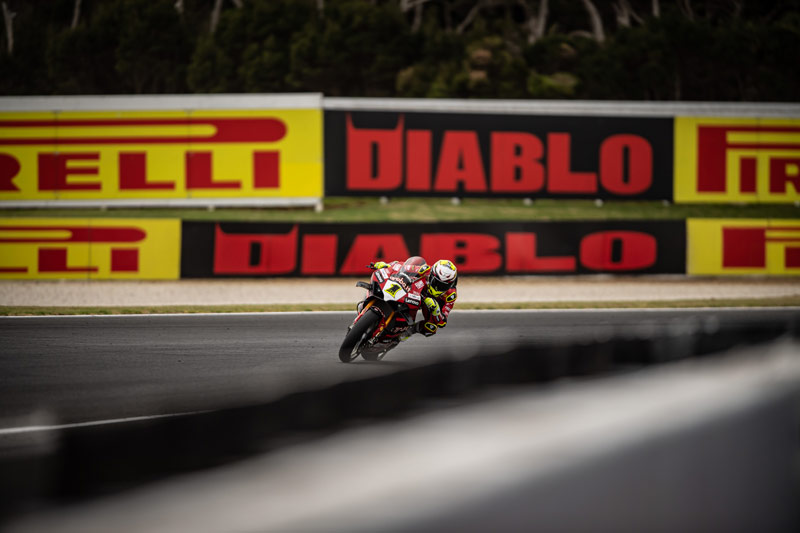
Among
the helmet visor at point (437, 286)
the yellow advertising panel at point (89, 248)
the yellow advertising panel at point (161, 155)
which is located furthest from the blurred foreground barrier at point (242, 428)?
the yellow advertising panel at point (161, 155)

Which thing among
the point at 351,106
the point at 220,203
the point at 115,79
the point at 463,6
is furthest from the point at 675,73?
the point at 115,79

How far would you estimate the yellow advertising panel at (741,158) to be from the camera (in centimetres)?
2570

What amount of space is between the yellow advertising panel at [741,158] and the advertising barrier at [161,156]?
34.6 feet

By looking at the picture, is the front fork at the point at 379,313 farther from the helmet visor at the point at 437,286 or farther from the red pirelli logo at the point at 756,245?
the red pirelli logo at the point at 756,245

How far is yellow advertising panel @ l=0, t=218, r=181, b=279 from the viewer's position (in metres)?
20.8

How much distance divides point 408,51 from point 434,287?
3672 centimetres

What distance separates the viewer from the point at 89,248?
20969mm

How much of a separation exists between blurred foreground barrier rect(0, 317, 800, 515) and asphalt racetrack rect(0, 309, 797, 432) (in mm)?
441

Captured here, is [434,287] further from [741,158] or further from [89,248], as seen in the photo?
[741,158]

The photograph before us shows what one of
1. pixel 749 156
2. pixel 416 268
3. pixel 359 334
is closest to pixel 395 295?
pixel 416 268

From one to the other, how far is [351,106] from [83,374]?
17296 millimetres

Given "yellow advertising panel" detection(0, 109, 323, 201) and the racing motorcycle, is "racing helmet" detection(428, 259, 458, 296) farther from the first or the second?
"yellow advertising panel" detection(0, 109, 323, 201)

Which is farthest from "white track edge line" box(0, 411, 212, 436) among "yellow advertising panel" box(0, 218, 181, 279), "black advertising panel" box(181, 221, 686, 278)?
"yellow advertising panel" box(0, 218, 181, 279)

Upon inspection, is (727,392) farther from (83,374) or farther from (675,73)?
(675,73)
